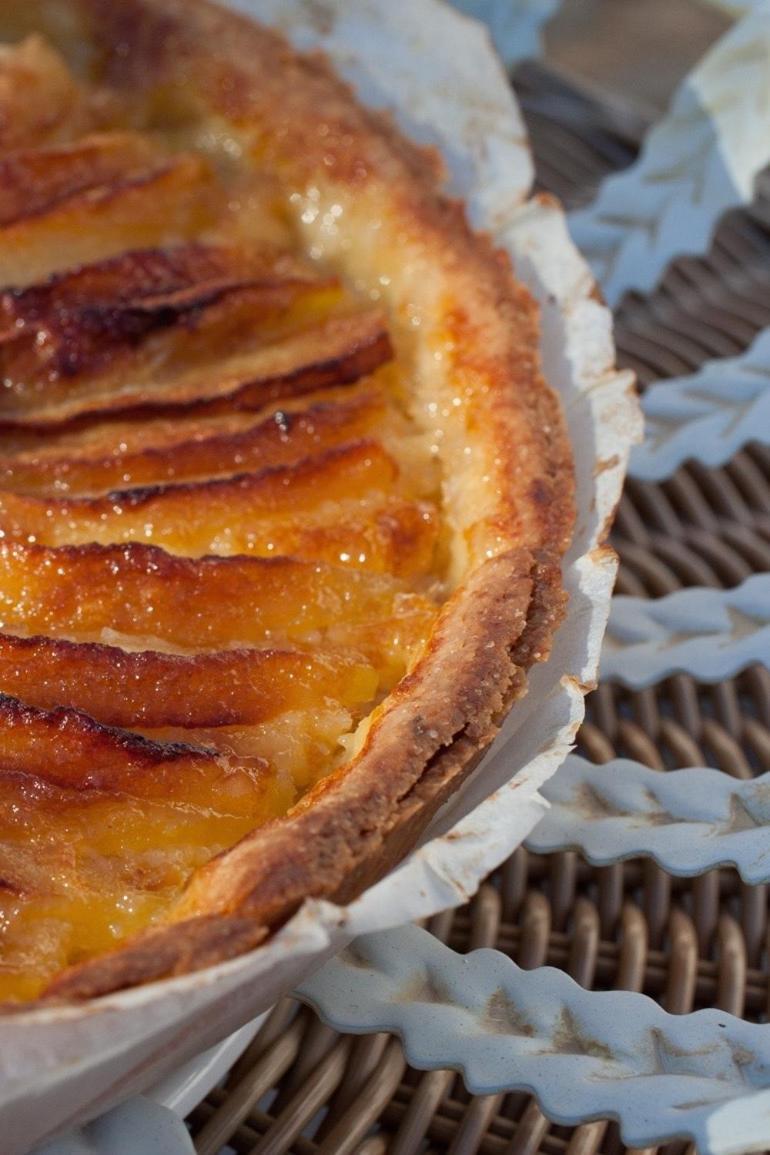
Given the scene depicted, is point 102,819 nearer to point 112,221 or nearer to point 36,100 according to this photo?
point 112,221

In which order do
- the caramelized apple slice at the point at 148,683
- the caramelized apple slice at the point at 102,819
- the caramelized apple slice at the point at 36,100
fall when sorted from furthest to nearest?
the caramelized apple slice at the point at 36,100 → the caramelized apple slice at the point at 148,683 → the caramelized apple slice at the point at 102,819

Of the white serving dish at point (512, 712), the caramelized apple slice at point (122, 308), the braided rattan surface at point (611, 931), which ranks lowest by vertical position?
the braided rattan surface at point (611, 931)

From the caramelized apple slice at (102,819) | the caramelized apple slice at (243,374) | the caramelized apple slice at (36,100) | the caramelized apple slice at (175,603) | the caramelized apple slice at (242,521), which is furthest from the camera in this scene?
the caramelized apple slice at (36,100)

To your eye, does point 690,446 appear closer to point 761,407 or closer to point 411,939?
point 761,407

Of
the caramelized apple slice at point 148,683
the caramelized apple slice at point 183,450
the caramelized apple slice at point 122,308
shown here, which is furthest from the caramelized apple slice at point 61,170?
the caramelized apple slice at point 148,683

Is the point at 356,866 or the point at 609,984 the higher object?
the point at 356,866

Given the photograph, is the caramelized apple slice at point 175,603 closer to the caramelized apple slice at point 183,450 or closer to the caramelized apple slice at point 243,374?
the caramelized apple slice at point 183,450

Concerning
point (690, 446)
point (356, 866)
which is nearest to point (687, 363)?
point (690, 446)

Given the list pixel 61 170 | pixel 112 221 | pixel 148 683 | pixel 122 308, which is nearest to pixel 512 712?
pixel 148 683

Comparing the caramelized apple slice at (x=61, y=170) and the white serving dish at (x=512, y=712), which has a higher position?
the white serving dish at (x=512, y=712)
